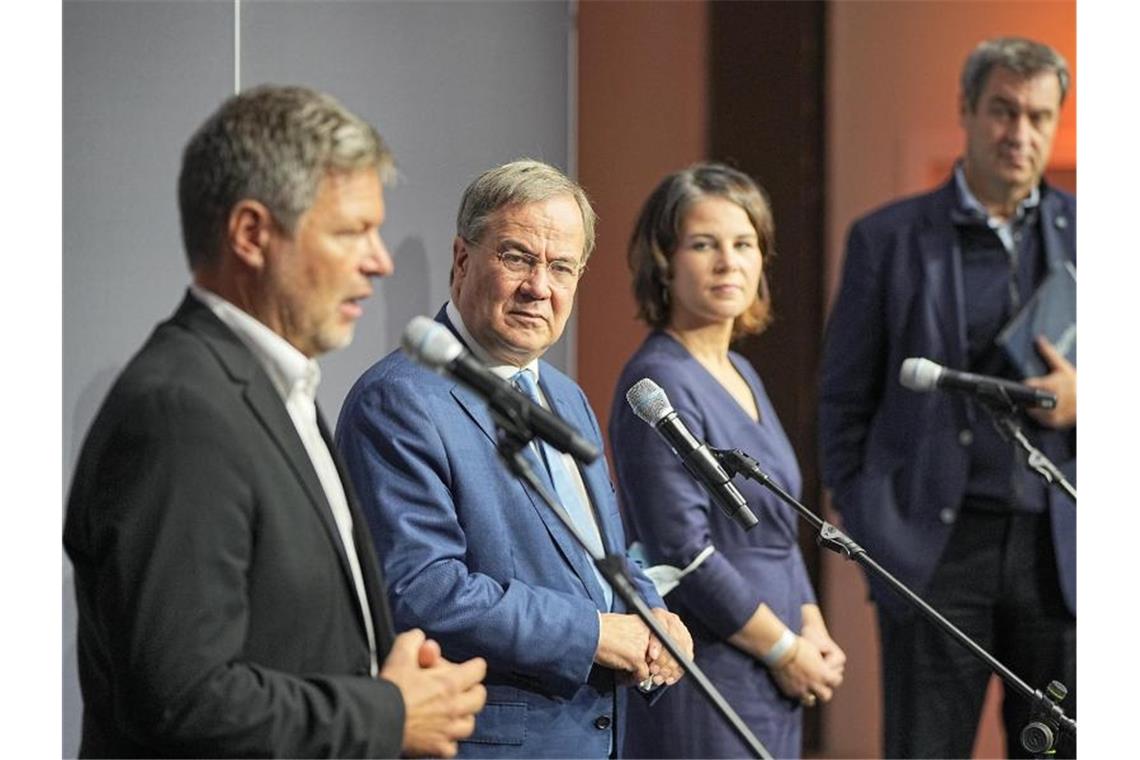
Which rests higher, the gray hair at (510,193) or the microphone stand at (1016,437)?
the gray hair at (510,193)

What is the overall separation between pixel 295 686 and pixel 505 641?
67 cm

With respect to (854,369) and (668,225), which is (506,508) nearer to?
(668,225)

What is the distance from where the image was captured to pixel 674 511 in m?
3.44

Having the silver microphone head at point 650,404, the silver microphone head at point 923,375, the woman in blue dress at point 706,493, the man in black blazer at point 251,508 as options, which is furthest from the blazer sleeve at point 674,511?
the man in black blazer at point 251,508

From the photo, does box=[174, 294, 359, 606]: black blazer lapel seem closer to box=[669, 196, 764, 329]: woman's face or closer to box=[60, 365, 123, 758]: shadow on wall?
box=[60, 365, 123, 758]: shadow on wall

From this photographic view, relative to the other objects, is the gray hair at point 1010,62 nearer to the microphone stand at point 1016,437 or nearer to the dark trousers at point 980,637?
the dark trousers at point 980,637

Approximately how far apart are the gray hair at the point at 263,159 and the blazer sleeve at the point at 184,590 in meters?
0.24

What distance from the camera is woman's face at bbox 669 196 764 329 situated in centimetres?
362

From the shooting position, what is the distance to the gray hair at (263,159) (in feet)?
6.82

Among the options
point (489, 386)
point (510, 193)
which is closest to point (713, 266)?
point (510, 193)

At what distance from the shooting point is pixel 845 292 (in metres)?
4.33

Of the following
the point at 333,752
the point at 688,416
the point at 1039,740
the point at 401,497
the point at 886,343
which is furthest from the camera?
the point at 886,343
